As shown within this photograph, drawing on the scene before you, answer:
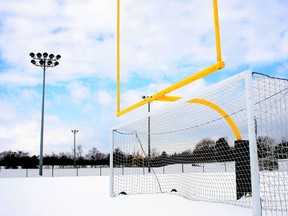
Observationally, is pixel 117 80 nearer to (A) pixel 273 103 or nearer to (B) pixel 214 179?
(B) pixel 214 179

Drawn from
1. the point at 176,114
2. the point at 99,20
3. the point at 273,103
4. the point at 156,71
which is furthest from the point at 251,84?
the point at 99,20

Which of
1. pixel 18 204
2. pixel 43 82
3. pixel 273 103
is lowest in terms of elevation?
pixel 18 204

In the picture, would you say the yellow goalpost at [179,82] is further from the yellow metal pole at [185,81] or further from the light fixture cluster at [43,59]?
the light fixture cluster at [43,59]

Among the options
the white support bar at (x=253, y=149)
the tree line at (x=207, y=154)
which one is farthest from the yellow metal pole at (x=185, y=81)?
the tree line at (x=207, y=154)

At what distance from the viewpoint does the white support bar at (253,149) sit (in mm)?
2826

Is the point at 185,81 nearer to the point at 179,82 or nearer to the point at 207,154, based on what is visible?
the point at 179,82

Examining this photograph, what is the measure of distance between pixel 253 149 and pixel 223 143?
244 cm

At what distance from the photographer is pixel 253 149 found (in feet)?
9.66

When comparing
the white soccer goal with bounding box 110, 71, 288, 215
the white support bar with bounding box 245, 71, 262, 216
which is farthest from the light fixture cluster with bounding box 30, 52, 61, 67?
the white support bar with bounding box 245, 71, 262, 216

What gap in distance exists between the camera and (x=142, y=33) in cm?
600

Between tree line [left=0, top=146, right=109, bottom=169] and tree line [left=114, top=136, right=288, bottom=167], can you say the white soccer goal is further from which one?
tree line [left=0, top=146, right=109, bottom=169]

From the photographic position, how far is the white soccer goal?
330 cm

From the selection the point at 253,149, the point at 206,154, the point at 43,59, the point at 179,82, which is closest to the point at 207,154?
the point at 206,154

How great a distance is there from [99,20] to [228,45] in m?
3.45
